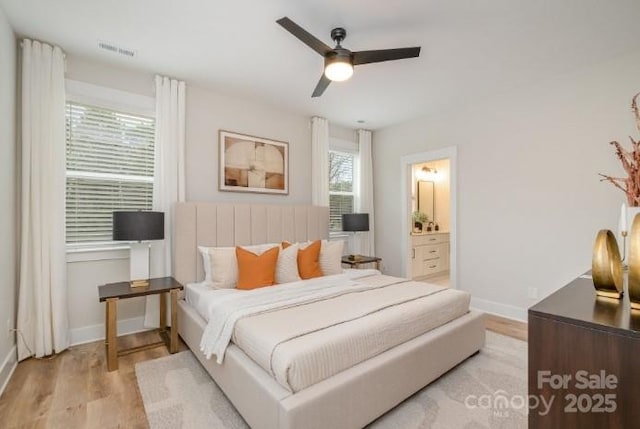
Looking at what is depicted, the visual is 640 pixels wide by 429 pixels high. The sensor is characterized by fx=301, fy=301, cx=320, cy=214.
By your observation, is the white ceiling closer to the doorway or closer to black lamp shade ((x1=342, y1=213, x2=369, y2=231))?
the doorway

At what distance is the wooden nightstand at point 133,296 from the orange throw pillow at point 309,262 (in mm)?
1201

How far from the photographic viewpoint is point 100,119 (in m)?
3.05

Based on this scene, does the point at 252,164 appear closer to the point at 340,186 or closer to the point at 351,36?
the point at 340,186

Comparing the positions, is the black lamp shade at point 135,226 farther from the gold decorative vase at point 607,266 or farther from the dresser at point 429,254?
the dresser at point 429,254

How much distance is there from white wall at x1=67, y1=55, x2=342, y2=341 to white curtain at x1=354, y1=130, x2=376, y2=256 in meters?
0.64

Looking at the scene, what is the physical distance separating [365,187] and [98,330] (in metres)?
4.06

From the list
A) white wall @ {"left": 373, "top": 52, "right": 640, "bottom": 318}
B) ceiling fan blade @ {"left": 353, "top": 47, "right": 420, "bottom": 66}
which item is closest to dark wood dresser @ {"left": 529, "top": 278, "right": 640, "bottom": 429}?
ceiling fan blade @ {"left": 353, "top": 47, "right": 420, "bottom": 66}

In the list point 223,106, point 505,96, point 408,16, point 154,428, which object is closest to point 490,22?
point 408,16

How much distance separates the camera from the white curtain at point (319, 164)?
14.9 feet

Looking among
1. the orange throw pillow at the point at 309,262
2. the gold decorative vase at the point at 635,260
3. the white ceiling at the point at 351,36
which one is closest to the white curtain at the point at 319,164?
the white ceiling at the point at 351,36

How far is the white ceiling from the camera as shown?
2.19 metres

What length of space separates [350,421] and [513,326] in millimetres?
2631

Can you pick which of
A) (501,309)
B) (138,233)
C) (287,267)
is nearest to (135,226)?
(138,233)

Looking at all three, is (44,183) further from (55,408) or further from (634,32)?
(634,32)
